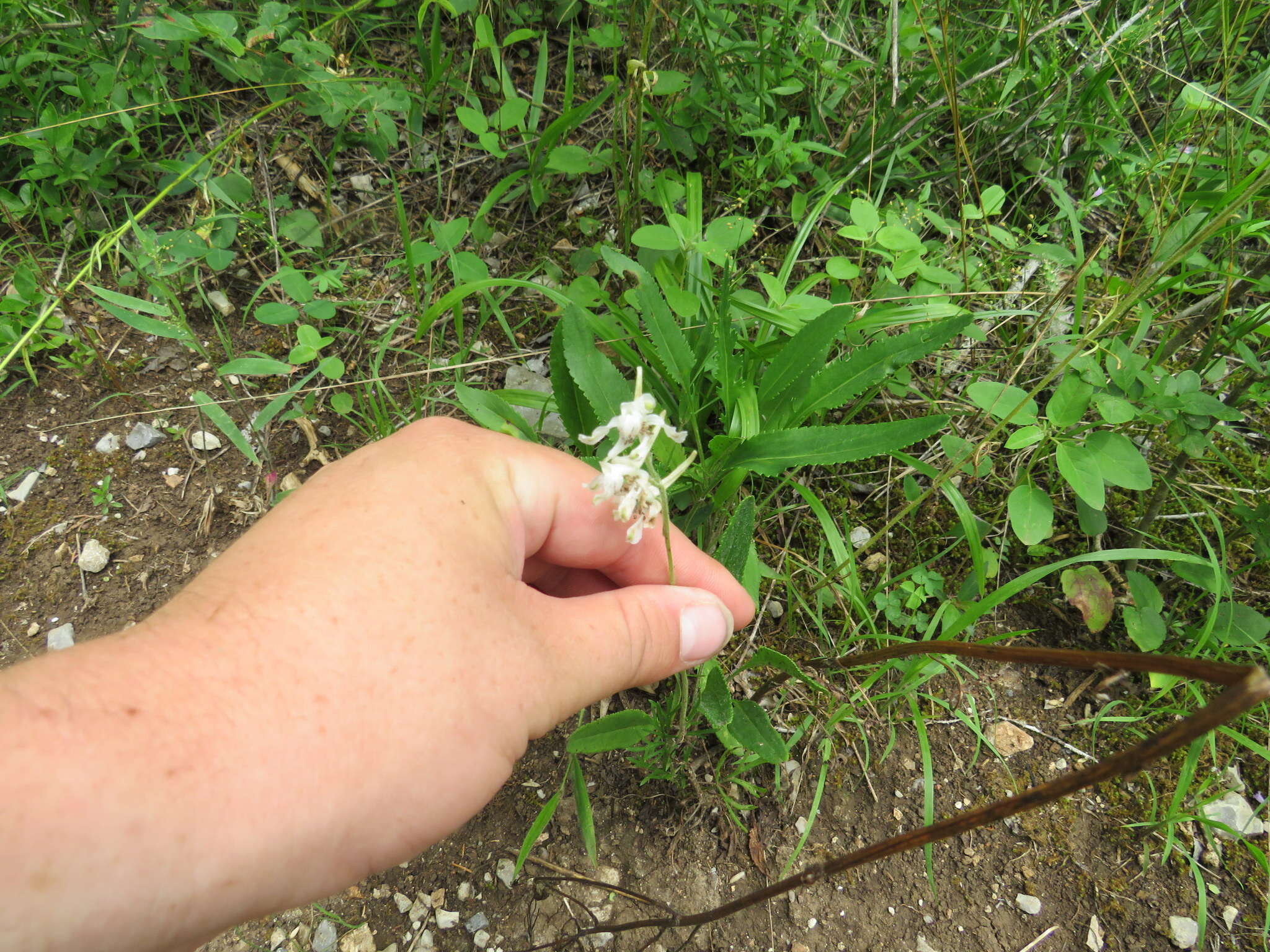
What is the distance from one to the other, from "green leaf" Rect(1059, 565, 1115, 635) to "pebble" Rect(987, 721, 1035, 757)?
1.04 ft

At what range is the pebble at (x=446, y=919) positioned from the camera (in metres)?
1.68

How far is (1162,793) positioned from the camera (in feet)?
5.94

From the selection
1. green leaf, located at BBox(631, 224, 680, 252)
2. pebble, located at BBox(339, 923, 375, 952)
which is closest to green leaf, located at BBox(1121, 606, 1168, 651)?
green leaf, located at BBox(631, 224, 680, 252)

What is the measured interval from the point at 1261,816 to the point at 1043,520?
89 centimetres

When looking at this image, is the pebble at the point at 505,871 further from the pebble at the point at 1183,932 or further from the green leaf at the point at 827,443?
the pebble at the point at 1183,932

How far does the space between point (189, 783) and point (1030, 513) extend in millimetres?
1685

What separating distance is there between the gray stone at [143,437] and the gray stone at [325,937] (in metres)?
1.49

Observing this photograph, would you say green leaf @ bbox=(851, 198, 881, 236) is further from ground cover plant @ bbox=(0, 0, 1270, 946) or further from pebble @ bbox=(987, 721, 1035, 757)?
pebble @ bbox=(987, 721, 1035, 757)

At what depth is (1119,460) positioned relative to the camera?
1672 millimetres

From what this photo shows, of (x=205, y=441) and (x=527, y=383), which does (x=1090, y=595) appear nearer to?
(x=527, y=383)

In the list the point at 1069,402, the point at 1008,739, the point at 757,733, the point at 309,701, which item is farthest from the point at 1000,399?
the point at 309,701

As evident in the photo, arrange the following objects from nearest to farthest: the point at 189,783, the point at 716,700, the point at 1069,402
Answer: the point at 189,783, the point at 716,700, the point at 1069,402

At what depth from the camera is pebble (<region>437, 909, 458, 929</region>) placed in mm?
1685

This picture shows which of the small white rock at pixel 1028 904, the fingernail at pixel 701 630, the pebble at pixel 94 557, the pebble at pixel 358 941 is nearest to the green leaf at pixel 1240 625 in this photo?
the small white rock at pixel 1028 904
